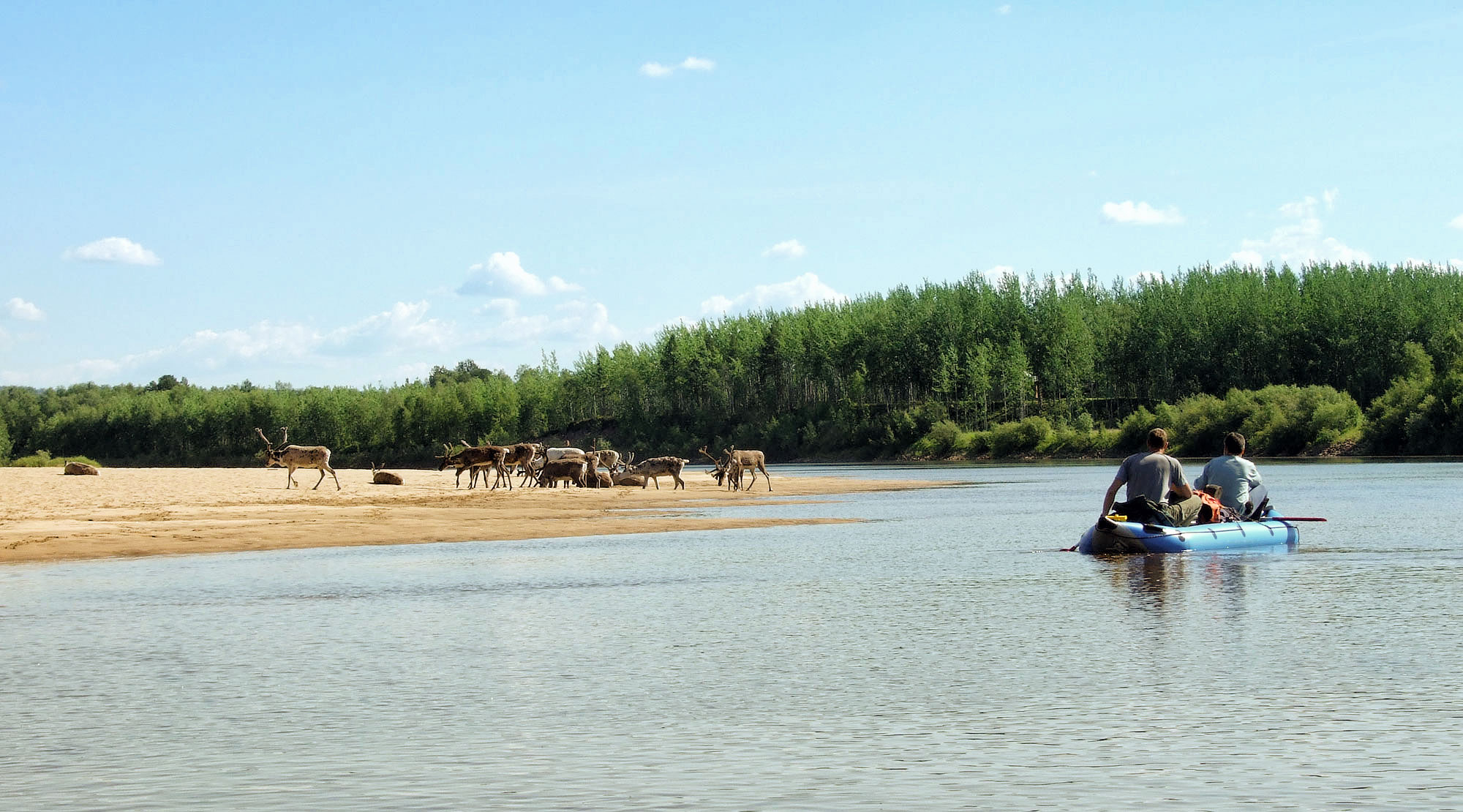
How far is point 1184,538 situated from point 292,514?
2019 cm

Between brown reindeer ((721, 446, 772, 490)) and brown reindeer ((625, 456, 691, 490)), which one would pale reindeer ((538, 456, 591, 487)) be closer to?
brown reindeer ((625, 456, 691, 490))

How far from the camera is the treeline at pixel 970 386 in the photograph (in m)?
95.3

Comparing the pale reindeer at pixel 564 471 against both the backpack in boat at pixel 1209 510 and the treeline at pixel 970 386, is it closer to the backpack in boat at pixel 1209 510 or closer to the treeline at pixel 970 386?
the backpack in boat at pixel 1209 510

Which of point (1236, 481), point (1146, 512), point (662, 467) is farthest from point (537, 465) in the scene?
point (1146, 512)

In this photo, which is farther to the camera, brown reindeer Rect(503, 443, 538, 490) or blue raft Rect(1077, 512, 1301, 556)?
brown reindeer Rect(503, 443, 538, 490)

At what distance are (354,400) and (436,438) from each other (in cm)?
1474

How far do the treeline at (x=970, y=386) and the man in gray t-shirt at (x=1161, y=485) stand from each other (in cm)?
6936

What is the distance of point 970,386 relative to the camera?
11762 cm

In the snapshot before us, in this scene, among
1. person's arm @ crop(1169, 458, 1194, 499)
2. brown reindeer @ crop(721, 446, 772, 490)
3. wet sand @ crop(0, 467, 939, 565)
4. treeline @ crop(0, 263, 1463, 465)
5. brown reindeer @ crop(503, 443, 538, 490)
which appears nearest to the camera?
person's arm @ crop(1169, 458, 1194, 499)

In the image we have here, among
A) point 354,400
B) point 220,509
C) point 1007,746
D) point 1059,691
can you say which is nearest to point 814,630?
point 1059,691

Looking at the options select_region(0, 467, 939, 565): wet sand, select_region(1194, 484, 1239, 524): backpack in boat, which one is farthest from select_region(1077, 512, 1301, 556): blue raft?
select_region(0, 467, 939, 565): wet sand

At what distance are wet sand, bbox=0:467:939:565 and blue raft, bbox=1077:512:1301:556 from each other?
34.3 feet

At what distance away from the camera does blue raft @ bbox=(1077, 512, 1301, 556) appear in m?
20.1

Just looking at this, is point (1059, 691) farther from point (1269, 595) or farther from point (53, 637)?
point (53, 637)
